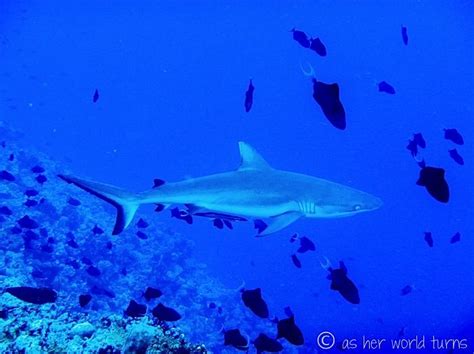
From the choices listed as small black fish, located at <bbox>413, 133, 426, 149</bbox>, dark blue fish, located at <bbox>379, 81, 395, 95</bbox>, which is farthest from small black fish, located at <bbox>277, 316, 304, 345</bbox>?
dark blue fish, located at <bbox>379, 81, 395, 95</bbox>

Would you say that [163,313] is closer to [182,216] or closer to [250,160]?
[250,160]

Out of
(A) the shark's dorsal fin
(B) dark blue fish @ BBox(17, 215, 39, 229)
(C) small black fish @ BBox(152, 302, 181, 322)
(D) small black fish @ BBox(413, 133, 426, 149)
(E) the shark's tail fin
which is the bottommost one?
(C) small black fish @ BBox(152, 302, 181, 322)

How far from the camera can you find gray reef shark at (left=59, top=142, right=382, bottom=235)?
5504 millimetres

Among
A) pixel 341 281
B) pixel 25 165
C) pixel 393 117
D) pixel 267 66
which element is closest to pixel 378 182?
pixel 393 117

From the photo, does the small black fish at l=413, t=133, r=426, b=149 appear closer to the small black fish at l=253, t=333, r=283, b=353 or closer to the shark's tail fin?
the small black fish at l=253, t=333, r=283, b=353

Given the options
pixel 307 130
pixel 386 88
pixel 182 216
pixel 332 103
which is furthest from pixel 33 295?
pixel 307 130

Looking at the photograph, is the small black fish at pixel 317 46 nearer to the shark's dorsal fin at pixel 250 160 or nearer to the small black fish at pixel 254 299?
the shark's dorsal fin at pixel 250 160

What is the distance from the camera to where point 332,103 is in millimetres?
4141

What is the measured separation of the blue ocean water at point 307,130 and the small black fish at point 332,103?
15.7 metres

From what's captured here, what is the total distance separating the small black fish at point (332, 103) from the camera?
4.12m

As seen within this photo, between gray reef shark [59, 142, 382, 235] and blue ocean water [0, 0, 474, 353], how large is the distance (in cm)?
1343

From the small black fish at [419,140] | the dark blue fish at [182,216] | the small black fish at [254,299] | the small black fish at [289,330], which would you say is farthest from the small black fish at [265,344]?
the small black fish at [419,140]

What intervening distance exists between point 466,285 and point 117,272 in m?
71.0

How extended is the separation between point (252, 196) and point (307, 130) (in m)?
184
